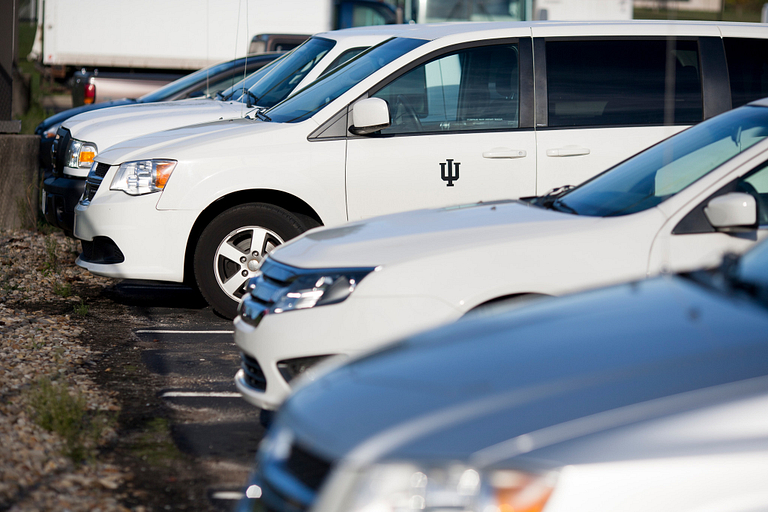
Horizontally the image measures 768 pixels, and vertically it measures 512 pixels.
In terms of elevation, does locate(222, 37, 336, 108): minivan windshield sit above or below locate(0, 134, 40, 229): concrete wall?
above

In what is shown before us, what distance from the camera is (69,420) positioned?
419 centimetres

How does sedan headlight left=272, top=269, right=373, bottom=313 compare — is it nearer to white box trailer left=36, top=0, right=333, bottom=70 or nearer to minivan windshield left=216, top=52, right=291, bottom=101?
minivan windshield left=216, top=52, right=291, bottom=101

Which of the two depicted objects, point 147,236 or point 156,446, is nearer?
point 156,446

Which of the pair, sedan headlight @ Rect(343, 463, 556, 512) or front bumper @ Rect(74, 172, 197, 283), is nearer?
sedan headlight @ Rect(343, 463, 556, 512)

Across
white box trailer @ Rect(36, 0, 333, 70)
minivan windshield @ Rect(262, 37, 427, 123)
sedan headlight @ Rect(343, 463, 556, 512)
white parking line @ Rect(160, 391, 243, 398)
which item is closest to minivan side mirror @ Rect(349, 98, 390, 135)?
minivan windshield @ Rect(262, 37, 427, 123)

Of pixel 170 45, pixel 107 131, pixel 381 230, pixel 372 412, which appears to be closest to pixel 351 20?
pixel 170 45

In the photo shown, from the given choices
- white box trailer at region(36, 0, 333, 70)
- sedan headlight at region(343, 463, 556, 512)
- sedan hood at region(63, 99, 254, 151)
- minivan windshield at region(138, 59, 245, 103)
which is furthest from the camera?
white box trailer at region(36, 0, 333, 70)

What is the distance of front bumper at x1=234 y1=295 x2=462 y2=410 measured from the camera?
12.5ft

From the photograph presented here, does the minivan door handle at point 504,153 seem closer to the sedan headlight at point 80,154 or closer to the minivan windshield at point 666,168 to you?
the minivan windshield at point 666,168

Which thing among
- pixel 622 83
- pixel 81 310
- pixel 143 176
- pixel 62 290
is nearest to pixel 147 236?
pixel 143 176

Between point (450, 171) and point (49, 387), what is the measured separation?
116 inches

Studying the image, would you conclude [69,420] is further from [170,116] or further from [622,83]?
[170,116]

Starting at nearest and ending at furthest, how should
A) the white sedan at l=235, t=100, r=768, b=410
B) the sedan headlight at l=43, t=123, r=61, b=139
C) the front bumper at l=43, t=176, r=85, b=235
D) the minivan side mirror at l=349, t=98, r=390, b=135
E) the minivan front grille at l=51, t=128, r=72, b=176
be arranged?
1. the white sedan at l=235, t=100, r=768, b=410
2. the minivan side mirror at l=349, t=98, r=390, b=135
3. the front bumper at l=43, t=176, r=85, b=235
4. the minivan front grille at l=51, t=128, r=72, b=176
5. the sedan headlight at l=43, t=123, r=61, b=139

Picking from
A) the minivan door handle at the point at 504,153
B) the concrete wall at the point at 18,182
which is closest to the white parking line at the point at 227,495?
the minivan door handle at the point at 504,153
